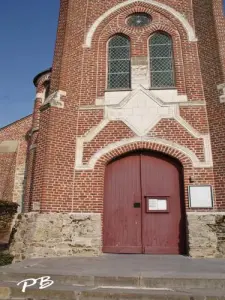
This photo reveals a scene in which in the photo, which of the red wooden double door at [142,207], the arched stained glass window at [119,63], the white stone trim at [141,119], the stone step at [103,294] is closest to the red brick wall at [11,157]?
the white stone trim at [141,119]

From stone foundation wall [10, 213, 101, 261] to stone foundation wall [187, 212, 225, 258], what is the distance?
255 cm

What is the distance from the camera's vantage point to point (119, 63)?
388 inches

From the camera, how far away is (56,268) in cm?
551

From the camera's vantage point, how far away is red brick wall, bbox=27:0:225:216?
8055 millimetres

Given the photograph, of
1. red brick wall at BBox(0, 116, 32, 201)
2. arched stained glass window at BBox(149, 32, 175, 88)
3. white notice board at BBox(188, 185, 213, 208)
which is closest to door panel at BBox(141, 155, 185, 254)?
white notice board at BBox(188, 185, 213, 208)

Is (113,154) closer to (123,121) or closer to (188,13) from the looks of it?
(123,121)

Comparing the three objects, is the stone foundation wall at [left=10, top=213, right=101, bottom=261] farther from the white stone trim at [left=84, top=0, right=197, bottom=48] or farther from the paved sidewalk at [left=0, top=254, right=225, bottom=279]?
the white stone trim at [left=84, top=0, right=197, bottom=48]

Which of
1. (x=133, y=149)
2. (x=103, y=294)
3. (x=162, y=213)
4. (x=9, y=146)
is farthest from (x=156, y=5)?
(x=9, y=146)

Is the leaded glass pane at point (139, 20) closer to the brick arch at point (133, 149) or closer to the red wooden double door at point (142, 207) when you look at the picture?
the brick arch at point (133, 149)

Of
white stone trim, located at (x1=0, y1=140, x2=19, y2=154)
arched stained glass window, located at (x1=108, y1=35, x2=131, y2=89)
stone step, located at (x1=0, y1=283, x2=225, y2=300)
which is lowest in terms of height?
stone step, located at (x1=0, y1=283, x2=225, y2=300)

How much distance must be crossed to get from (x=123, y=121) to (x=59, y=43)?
155 inches

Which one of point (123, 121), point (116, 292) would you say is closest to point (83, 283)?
point (116, 292)

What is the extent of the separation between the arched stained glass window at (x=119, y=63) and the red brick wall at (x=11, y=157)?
8.29 metres

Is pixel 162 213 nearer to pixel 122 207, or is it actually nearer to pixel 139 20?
pixel 122 207
